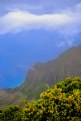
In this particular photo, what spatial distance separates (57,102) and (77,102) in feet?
4.55

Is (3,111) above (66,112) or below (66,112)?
above

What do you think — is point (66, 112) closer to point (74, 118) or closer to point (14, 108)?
point (74, 118)

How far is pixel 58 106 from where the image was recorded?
934 inches

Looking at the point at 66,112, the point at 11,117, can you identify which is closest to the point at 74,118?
the point at 66,112

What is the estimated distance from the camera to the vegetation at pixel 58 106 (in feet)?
76.1

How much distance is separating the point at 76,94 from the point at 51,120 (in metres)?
2.33

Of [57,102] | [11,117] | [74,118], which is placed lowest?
[74,118]

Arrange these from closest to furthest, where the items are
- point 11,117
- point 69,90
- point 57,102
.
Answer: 1. point 57,102
2. point 69,90
3. point 11,117

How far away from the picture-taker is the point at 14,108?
35781 mm

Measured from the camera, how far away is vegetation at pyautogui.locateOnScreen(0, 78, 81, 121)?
76.1ft

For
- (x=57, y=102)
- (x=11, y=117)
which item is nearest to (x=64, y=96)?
(x=57, y=102)

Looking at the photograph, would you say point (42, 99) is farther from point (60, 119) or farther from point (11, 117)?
point (11, 117)

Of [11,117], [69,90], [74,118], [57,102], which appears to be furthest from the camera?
[11,117]

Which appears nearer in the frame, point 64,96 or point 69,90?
point 64,96
